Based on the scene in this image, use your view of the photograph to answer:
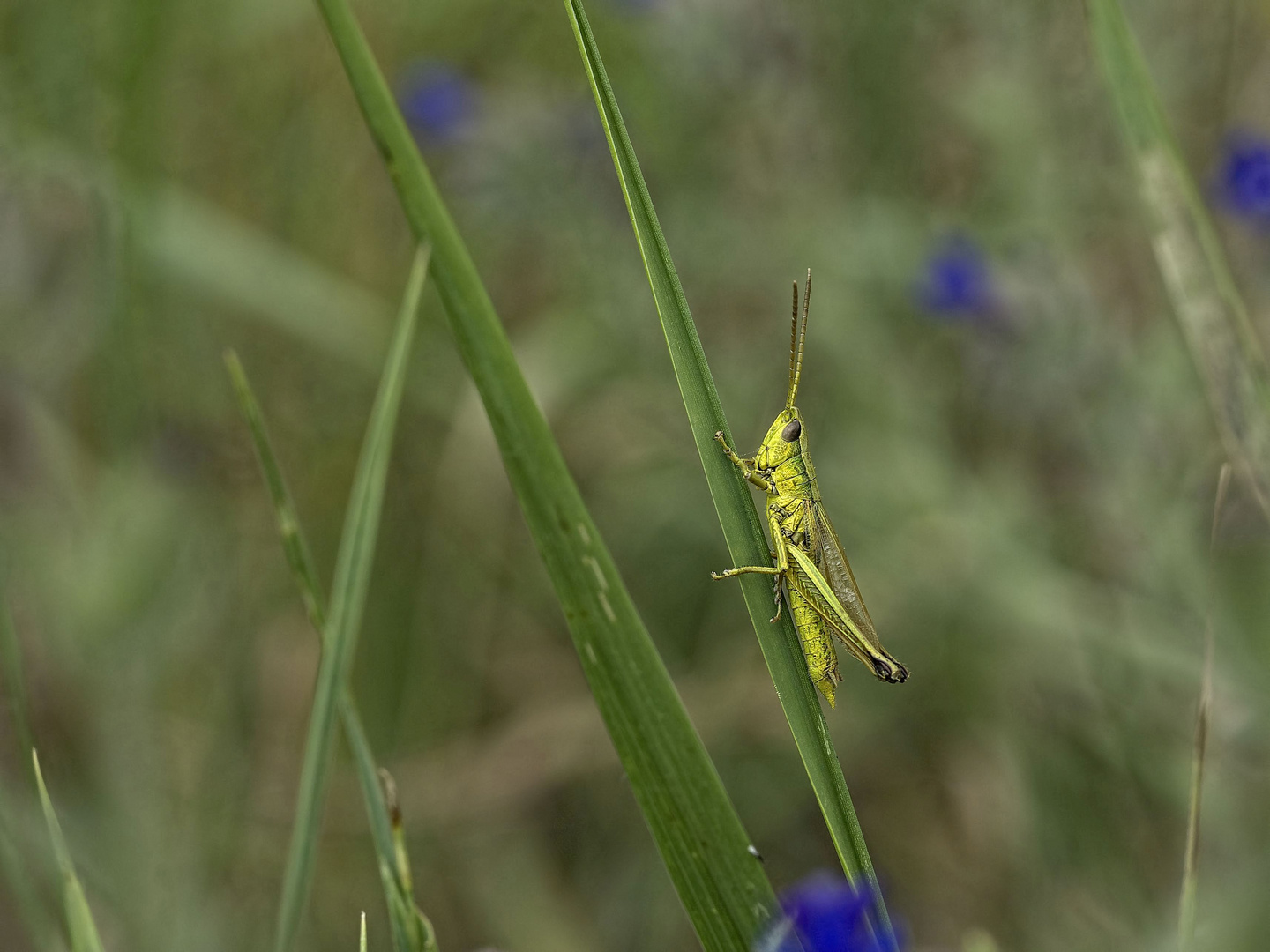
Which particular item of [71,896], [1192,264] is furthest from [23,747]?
[1192,264]

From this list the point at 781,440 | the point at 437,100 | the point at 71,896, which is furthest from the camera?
the point at 437,100

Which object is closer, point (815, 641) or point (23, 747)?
point (23, 747)

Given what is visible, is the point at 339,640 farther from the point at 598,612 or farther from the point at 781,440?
the point at 781,440

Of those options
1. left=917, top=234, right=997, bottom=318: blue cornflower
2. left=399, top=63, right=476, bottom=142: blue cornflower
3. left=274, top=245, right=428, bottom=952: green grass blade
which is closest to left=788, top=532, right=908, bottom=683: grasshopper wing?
left=274, top=245, right=428, bottom=952: green grass blade

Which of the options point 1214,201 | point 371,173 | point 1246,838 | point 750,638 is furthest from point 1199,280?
point 371,173

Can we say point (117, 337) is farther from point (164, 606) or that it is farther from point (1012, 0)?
point (1012, 0)

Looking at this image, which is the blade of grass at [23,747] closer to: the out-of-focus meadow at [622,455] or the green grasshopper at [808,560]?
the green grasshopper at [808,560]
